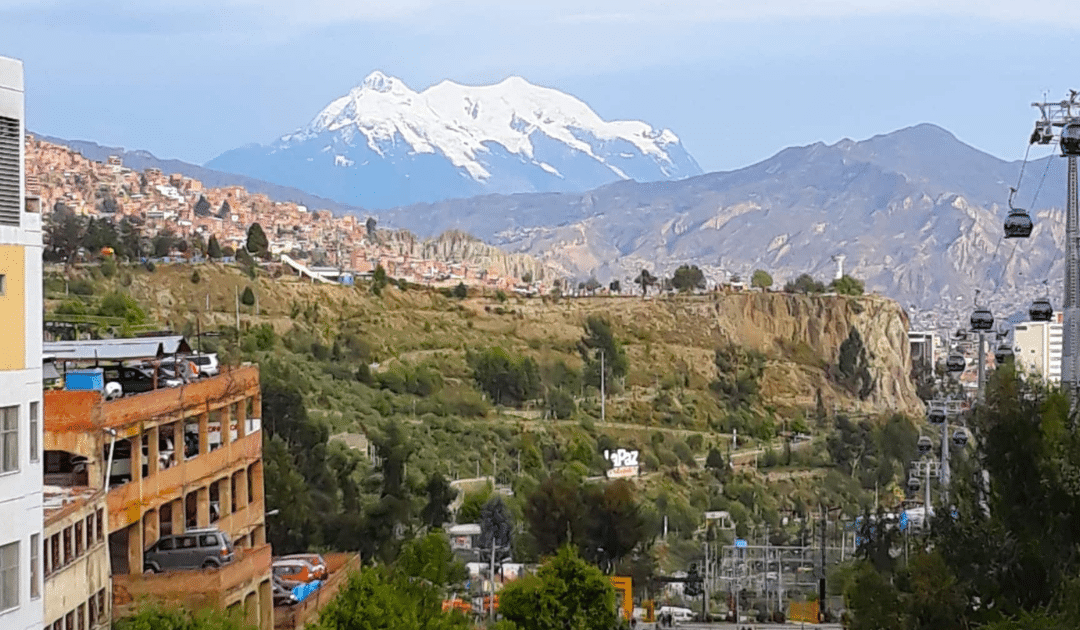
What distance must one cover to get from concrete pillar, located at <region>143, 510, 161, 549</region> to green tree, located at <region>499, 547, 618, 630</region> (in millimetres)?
5928

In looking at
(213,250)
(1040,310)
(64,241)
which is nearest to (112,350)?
(1040,310)

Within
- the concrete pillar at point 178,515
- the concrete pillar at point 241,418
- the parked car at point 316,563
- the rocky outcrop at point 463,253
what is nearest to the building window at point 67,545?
the concrete pillar at point 178,515

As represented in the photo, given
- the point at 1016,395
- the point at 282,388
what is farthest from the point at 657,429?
the point at 1016,395

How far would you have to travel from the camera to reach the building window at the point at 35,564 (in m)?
16.6

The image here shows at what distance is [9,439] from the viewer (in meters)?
16.2

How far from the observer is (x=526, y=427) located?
6969 centimetres

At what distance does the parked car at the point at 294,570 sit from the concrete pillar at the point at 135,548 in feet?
19.9

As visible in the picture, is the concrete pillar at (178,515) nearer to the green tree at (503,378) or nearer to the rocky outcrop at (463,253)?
the green tree at (503,378)

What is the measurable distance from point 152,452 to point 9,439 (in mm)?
9519

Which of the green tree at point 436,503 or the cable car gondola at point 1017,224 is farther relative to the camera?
the green tree at point 436,503

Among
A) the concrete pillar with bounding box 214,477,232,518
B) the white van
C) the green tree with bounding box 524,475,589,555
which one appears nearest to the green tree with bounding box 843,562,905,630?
the concrete pillar with bounding box 214,477,232,518

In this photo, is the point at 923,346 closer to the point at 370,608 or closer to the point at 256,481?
the point at 256,481

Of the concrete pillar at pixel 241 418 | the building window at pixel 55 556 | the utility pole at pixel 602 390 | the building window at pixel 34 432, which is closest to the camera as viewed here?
the building window at pixel 34 432

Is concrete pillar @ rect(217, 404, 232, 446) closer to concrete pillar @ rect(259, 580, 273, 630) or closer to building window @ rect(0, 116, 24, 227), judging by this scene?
concrete pillar @ rect(259, 580, 273, 630)
